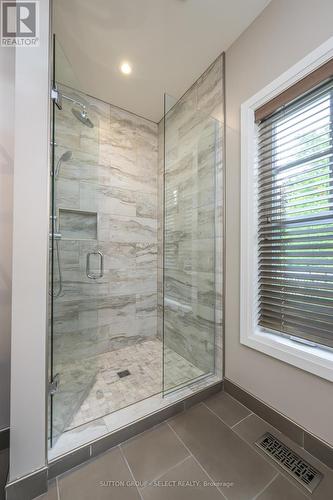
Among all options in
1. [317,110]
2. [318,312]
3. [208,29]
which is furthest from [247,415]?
[208,29]

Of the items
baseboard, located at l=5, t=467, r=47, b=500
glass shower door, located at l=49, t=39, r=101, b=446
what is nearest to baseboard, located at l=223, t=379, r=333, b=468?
glass shower door, located at l=49, t=39, r=101, b=446

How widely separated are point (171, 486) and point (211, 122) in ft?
8.10

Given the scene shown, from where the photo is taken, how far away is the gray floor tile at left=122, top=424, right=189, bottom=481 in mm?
1062

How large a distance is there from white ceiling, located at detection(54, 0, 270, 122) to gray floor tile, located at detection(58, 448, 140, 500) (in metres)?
2.24

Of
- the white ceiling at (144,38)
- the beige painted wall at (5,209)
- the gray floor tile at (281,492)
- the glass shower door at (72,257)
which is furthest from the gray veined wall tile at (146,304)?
the white ceiling at (144,38)

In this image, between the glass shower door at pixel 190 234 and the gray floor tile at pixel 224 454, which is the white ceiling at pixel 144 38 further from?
the gray floor tile at pixel 224 454

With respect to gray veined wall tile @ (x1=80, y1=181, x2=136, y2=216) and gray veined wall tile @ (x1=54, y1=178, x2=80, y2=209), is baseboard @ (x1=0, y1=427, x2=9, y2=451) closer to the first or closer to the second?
gray veined wall tile @ (x1=54, y1=178, x2=80, y2=209)

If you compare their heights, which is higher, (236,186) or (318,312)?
(236,186)

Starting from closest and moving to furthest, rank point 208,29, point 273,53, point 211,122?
point 273,53 < point 208,29 < point 211,122

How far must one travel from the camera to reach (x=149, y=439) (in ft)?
4.08

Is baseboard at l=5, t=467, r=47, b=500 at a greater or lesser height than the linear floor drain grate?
greater

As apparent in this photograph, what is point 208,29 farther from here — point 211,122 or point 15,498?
point 15,498

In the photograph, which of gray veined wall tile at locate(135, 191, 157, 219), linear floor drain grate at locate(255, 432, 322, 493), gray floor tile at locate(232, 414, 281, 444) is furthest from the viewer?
gray veined wall tile at locate(135, 191, 157, 219)

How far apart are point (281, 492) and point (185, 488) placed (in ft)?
1.50
